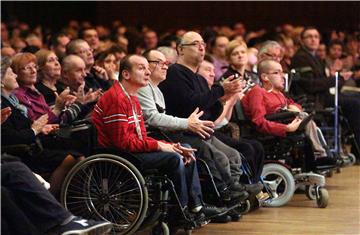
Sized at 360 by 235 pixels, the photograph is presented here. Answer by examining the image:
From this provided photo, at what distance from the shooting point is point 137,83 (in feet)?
20.0

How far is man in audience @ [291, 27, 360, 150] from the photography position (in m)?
9.37

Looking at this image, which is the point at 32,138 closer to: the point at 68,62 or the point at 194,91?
the point at 194,91

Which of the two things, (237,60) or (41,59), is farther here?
(237,60)

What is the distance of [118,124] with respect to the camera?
5.88 metres

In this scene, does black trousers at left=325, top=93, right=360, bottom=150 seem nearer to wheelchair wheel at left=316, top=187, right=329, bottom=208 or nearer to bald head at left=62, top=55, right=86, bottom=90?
wheelchair wheel at left=316, top=187, right=329, bottom=208

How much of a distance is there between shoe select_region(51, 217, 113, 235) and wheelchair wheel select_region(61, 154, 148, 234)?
0.53 metres

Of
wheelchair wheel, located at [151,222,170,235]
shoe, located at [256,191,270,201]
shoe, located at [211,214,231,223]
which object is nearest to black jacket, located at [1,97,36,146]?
wheelchair wheel, located at [151,222,170,235]

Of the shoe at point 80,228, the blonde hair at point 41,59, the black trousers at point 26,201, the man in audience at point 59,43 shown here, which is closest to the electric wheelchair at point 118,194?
the shoe at point 80,228

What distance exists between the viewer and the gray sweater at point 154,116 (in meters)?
6.29

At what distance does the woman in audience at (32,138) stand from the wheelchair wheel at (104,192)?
0.72 ft

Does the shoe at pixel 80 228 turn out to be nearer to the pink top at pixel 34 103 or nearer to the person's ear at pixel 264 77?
the pink top at pixel 34 103

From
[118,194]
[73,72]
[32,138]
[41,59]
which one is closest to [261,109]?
[73,72]

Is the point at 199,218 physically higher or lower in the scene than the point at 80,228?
lower

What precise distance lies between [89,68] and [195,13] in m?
9.78
